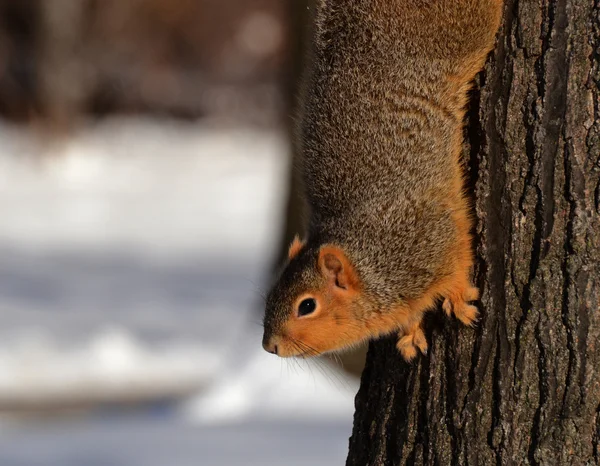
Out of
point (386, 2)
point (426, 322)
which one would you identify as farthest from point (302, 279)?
point (386, 2)

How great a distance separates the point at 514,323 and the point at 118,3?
719 inches

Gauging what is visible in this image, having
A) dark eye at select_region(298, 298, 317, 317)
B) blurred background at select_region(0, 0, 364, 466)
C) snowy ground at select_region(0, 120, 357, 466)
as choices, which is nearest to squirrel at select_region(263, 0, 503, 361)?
dark eye at select_region(298, 298, 317, 317)

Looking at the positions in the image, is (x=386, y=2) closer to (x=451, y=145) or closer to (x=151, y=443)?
(x=451, y=145)

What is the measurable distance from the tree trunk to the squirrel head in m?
0.34

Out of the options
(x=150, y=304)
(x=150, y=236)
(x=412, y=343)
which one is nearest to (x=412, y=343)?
(x=412, y=343)

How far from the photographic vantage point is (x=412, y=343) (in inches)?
118

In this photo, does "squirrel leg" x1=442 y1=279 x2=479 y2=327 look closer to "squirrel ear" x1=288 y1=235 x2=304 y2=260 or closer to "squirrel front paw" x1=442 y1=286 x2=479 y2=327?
"squirrel front paw" x1=442 y1=286 x2=479 y2=327

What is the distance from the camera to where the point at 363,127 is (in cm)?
296

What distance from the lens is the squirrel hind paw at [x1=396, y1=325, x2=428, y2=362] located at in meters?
2.98

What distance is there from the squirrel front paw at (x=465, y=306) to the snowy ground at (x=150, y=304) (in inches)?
52.1

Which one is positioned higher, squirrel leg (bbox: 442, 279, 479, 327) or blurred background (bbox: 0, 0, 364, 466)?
blurred background (bbox: 0, 0, 364, 466)

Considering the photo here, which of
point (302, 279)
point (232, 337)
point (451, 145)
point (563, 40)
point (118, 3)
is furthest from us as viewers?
point (118, 3)

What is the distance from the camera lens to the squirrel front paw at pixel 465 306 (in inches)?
111

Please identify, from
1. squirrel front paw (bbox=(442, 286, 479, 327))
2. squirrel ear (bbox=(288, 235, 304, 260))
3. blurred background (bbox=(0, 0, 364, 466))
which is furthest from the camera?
blurred background (bbox=(0, 0, 364, 466))
